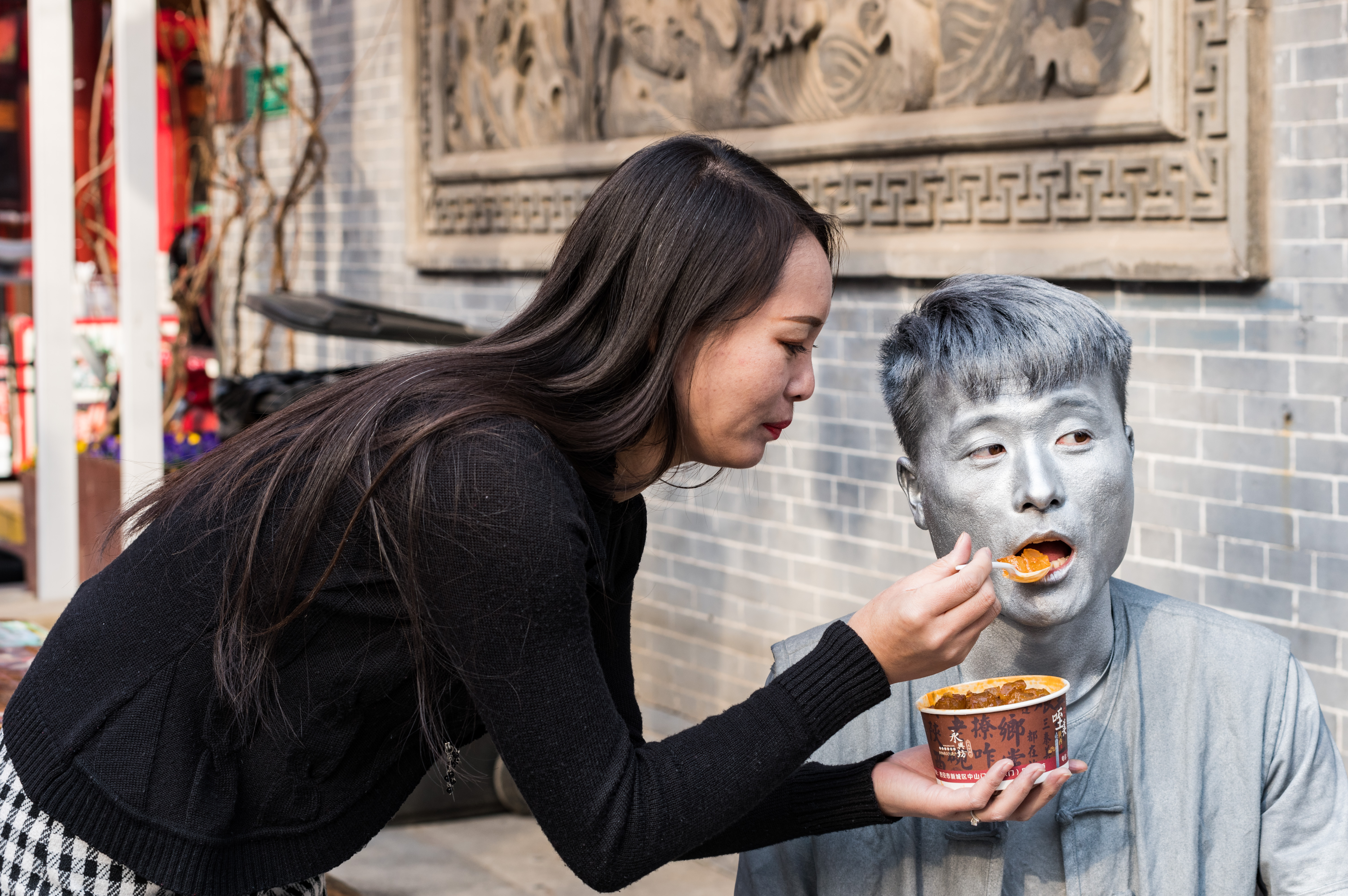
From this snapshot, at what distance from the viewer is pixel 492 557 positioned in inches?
58.3

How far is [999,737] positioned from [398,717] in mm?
672

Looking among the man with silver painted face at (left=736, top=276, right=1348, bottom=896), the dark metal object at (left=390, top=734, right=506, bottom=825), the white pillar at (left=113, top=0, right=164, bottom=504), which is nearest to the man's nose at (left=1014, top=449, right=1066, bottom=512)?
the man with silver painted face at (left=736, top=276, right=1348, bottom=896)

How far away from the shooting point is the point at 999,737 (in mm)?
1568

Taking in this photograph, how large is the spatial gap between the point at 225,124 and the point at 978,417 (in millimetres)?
7383

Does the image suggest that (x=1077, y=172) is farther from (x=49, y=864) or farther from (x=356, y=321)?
(x=49, y=864)

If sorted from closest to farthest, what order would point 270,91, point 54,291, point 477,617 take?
point 477,617, point 54,291, point 270,91

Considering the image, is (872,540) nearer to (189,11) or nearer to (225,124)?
(225,124)

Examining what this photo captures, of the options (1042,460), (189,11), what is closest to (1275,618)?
(1042,460)

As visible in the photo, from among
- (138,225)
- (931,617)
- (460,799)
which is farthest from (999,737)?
(138,225)

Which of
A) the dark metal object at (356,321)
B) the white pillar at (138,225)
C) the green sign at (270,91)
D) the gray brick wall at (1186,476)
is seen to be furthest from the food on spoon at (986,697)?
the green sign at (270,91)

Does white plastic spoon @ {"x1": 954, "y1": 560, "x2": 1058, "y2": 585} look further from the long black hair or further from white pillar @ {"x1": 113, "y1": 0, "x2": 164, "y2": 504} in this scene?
white pillar @ {"x1": 113, "y1": 0, "x2": 164, "y2": 504}

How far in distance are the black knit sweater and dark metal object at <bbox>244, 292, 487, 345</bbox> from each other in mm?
3462

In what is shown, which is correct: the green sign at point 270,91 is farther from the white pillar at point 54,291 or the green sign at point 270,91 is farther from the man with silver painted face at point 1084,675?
the man with silver painted face at point 1084,675

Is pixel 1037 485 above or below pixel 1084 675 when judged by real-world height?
above
